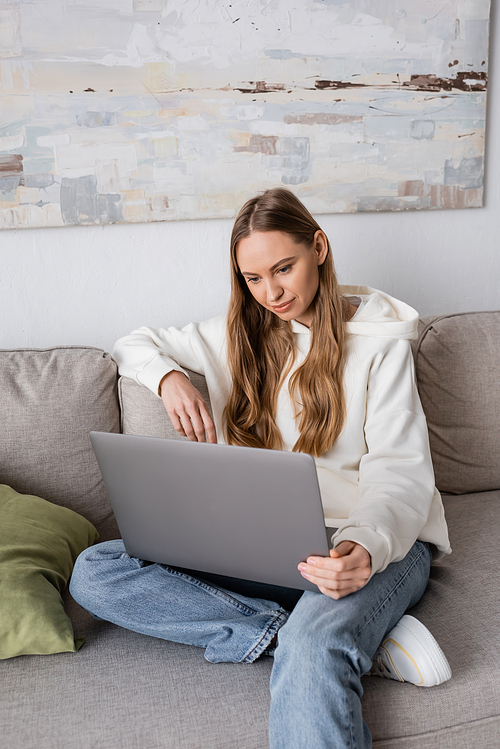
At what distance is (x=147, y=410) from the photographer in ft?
4.66

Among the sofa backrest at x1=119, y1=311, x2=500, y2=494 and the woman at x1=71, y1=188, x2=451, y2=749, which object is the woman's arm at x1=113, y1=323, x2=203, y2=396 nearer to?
the woman at x1=71, y1=188, x2=451, y2=749

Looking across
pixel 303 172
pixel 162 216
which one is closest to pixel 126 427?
pixel 162 216

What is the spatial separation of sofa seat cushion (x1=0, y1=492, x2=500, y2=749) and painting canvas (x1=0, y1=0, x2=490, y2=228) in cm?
108

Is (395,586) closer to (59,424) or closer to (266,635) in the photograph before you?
(266,635)

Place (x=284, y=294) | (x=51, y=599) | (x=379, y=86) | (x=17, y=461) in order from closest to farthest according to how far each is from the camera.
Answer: (x=51, y=599), (x=284, y=294), (x=17, y=461), (x=379, y=86)

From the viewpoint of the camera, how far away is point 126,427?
4.81 ft

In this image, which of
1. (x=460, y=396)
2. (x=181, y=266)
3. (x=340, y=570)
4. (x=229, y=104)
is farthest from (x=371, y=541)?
(x=229, y=104)

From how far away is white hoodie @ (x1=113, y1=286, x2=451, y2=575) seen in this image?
1044 millimetres

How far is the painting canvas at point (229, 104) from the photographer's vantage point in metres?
1.52

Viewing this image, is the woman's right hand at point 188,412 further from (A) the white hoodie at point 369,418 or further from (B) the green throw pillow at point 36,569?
(B) the green throw pillow at point 36,569

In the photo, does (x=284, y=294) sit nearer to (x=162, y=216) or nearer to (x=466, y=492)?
(x=162, y=216)

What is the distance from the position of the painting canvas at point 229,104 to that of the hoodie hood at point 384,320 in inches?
21.0

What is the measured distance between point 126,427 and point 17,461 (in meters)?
0.26

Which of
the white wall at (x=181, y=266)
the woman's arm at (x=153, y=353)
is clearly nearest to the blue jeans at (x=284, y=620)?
the woman's arm at (x=153, y=353)
